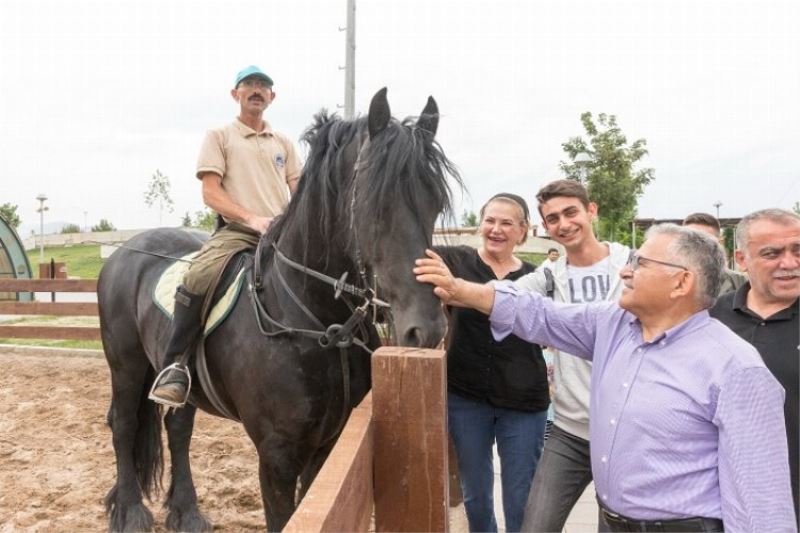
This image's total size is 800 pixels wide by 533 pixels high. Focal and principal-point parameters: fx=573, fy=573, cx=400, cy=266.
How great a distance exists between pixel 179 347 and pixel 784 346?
273 cm

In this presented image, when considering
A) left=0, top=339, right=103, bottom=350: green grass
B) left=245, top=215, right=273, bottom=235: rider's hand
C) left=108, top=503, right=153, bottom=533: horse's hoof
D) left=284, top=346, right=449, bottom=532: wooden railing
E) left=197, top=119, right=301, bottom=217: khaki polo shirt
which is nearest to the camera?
left=284, top=346, right=449, bottom=532: wooden railing

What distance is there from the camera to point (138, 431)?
4.09 m

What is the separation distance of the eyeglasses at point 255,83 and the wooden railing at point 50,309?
6507 millimetres

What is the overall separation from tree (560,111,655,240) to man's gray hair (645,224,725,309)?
17.9 meters

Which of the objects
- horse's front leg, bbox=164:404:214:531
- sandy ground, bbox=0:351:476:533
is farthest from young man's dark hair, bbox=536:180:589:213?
horse's front leg, bbox=164:404:214:531

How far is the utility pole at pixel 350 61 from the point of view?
8781 millimetres

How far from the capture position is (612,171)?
65.2 ft

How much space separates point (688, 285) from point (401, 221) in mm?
931

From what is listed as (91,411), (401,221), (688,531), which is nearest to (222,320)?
(401,221)

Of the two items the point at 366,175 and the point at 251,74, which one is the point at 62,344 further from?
the point at 366,175

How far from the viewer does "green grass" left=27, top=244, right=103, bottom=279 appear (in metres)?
31.0

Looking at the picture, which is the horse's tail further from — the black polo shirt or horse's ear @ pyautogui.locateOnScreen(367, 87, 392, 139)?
the black polo shirt

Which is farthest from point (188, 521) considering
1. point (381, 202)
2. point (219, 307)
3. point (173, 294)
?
point (381, 202)

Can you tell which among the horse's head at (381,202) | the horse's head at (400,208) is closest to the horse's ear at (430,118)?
the horse's head at (381,202)
